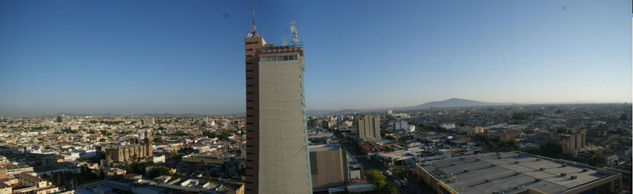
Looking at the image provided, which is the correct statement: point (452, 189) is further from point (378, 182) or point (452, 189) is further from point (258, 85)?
point (258, 85)

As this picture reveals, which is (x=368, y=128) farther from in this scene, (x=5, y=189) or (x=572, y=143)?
(x=5, y=189)

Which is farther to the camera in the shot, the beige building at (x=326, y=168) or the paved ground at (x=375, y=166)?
the beige building at (x=326, y=168)

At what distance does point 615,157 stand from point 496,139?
16.3 feet

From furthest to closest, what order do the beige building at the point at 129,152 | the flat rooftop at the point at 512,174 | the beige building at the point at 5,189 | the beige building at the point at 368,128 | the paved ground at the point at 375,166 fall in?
the beige building at the point at 368,128
the beige building at the point at 129,152
the paved ground at the point at 375,166
the beige building at the point at 5,189
the flat rooftop at the point at 512,174

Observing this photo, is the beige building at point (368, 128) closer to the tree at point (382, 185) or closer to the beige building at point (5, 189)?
the tree at point (382, 185)

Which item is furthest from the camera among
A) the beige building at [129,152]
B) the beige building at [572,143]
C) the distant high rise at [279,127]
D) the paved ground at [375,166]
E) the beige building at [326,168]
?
the beige building at [129,152]

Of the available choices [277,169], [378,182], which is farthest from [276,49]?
[378,182]

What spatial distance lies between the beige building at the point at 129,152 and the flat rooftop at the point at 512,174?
8.96 meters

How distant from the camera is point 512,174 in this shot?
6582 mm

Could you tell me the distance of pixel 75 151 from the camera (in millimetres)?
11883

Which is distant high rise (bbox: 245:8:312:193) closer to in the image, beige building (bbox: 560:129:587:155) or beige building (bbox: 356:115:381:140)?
beige building (bbox: 560:129:587:155)

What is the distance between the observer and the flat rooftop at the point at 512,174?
5691mm

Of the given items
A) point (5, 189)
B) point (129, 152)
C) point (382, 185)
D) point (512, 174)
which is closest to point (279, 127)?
point (382, 185)

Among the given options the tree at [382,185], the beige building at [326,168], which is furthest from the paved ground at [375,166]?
the beige building at [326,168]
